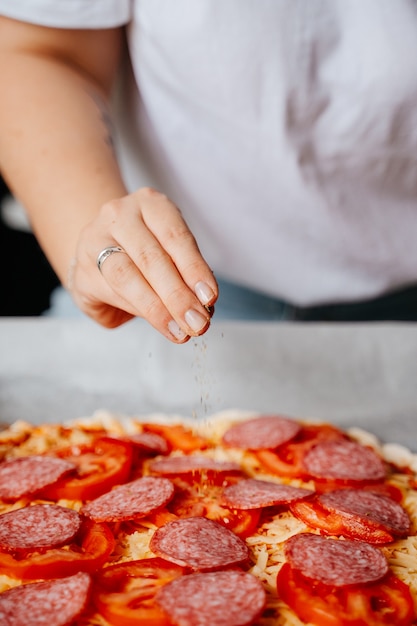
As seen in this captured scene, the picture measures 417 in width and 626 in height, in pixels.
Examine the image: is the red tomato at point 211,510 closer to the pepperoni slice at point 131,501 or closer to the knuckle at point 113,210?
the pepperoni slice at point 131,501

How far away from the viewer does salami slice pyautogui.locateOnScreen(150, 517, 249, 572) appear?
1.02 metres

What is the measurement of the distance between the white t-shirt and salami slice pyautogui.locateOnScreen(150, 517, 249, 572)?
2.16ft

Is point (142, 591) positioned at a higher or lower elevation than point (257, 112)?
lower

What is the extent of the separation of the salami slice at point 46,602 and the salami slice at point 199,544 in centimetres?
12

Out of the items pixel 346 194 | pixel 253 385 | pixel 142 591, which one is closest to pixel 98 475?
pixel 142 591

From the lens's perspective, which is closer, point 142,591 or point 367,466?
point 142,591

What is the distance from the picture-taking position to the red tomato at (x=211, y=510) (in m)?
1.16

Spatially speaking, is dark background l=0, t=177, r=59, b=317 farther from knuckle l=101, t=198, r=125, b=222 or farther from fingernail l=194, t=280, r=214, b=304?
fingernail l=194, t=280, r=214, b=304

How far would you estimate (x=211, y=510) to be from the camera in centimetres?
120

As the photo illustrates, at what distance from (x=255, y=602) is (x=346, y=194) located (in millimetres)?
829

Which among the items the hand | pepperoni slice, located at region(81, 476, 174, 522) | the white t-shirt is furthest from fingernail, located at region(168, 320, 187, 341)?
the white t-shirt

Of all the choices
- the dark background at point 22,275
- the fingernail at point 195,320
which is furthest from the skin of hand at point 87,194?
the dark background at point 22,275

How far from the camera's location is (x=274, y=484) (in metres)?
1.25

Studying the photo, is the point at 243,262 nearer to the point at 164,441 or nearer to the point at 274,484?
the point at 164,441
